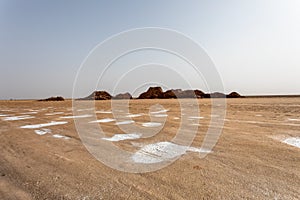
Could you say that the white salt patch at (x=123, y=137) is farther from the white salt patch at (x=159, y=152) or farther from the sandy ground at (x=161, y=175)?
the white salt patch at (x=159, y=152)

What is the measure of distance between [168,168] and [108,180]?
109 cm

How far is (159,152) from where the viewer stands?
4578mm

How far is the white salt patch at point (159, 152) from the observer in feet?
13.5

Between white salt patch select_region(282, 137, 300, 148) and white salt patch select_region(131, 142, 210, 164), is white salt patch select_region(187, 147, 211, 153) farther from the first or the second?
white salt patch select_region(282, 137, 300, 148)

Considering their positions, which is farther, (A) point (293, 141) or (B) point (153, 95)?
(B) point (153, 95)

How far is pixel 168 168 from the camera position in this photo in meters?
3.62

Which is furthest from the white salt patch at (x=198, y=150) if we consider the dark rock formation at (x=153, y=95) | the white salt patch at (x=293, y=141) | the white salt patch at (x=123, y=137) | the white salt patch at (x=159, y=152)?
the dark rock formation at (x=153, y=95)

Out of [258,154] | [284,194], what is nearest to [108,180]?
[284,194]

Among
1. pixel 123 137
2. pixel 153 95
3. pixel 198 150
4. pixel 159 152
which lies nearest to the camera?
pixel 159 152

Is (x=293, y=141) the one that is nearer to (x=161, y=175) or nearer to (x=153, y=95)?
(x=161, y=175)

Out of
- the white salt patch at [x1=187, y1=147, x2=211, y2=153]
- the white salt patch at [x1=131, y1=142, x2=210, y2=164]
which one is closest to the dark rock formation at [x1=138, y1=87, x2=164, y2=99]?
the white salt patch at [x1=131, y1=142, x2=210, y2=164]

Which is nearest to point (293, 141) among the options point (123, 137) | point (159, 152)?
point (159, 152)

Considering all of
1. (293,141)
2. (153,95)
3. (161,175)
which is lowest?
(161,175)

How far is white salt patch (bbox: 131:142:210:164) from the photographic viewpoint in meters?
4.10
